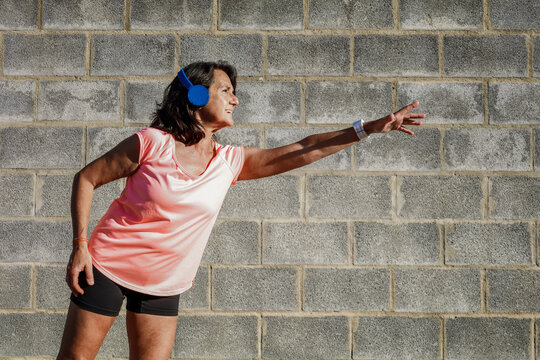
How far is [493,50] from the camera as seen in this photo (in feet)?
9.66

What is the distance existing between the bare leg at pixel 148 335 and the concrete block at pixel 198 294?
0.76m

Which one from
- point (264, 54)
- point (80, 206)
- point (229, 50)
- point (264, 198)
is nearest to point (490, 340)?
point (264, 198)

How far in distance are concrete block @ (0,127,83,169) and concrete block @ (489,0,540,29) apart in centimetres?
222

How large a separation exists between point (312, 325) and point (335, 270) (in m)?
0.30

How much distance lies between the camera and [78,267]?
1927 mm

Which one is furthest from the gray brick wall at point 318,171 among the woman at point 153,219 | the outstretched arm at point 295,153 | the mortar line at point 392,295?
the woman at point 153,219

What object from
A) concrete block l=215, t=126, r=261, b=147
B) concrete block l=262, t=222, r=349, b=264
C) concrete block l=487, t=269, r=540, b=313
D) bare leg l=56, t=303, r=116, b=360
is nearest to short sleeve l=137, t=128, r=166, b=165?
bare leg l=56, t=303, r=116, b=360

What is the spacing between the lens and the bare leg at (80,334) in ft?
6.36

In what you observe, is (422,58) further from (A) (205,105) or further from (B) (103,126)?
(B) (103,126)

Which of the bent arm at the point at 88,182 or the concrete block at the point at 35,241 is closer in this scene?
the bent arm at the point at 88,182

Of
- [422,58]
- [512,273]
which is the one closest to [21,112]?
[422,58]

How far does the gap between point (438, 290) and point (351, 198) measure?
24.8 inches

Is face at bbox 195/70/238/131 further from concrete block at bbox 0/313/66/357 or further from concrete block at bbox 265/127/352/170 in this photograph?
concrete block at bbox 0/313/66/357

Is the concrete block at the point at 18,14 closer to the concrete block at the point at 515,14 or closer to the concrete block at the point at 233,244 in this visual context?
the concrete block at the point at 233,244
